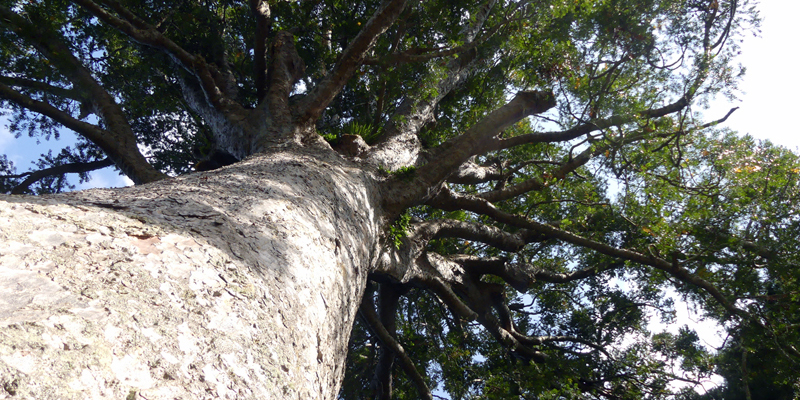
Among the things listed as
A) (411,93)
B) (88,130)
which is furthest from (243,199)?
(411,93)

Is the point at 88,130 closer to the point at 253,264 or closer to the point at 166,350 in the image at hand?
the point at 253,264

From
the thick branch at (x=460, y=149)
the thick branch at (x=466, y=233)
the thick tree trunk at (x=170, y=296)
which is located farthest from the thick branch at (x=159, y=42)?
the thick tree trunk at (x=170, y=296)

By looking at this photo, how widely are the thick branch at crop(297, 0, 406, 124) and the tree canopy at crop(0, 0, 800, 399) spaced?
0.02 metres

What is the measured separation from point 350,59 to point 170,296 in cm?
331

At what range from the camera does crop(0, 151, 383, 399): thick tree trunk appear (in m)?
0.78

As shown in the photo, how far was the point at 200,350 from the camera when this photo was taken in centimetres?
98

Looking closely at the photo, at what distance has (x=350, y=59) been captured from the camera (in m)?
3.94

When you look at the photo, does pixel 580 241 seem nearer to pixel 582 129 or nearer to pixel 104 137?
pixel 582 129

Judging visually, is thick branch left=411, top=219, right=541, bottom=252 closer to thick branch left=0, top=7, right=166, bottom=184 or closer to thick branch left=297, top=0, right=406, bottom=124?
thick branch left=297, top=0, right=406, bottom=124

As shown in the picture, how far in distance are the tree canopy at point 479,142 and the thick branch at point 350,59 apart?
20mm

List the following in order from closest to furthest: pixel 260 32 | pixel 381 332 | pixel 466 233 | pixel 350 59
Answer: pixel 350 59, pixel 260 32, pixel 381 332, pixel 466 233

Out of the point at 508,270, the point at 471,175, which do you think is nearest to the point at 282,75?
the point at 471,175

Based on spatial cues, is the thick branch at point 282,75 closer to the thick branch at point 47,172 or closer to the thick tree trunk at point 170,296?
the thick tree trunk at point 170,296

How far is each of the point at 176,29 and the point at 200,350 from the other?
5.75 m
